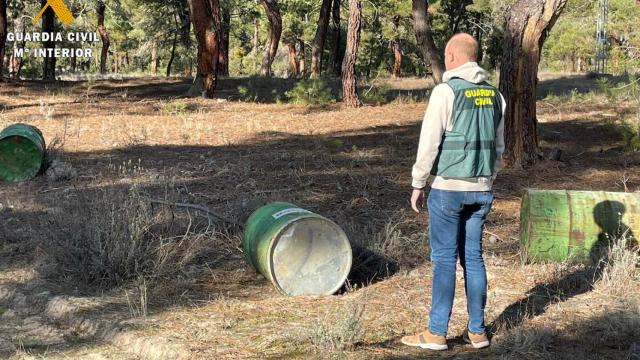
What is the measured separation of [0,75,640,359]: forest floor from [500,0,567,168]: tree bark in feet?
1.33

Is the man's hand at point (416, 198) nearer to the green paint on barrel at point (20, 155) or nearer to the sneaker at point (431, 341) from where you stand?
the sneaker at point (431, 341)

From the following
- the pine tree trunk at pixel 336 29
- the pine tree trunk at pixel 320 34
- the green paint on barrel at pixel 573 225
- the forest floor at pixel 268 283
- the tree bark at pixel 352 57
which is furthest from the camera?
the pine tree trunk at pixel 336 29

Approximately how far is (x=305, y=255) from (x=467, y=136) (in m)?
1.75

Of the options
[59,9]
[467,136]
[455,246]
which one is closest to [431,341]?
[455,246]

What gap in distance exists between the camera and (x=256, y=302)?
5594 mm

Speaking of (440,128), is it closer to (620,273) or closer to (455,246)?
(455,246)

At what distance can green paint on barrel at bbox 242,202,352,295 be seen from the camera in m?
5.64

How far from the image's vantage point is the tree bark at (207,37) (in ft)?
61.4

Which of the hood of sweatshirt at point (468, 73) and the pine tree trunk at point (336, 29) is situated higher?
the pine tree trunk at point (336, 29)

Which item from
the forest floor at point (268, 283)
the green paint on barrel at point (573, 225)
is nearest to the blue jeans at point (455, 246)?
the forest floor at point (268, 283)

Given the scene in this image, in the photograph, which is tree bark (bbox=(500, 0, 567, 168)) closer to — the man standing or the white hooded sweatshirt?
the man standing

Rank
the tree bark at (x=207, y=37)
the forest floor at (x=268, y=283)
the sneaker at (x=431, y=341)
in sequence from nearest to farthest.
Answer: the sneaker at (x=431, y=341)
the forest floor at (x=268, y=283)
the tree bark at (x=207, y=37)

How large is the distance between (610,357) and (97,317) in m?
3.25

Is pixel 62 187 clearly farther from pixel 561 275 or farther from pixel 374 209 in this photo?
pixel 561 275
